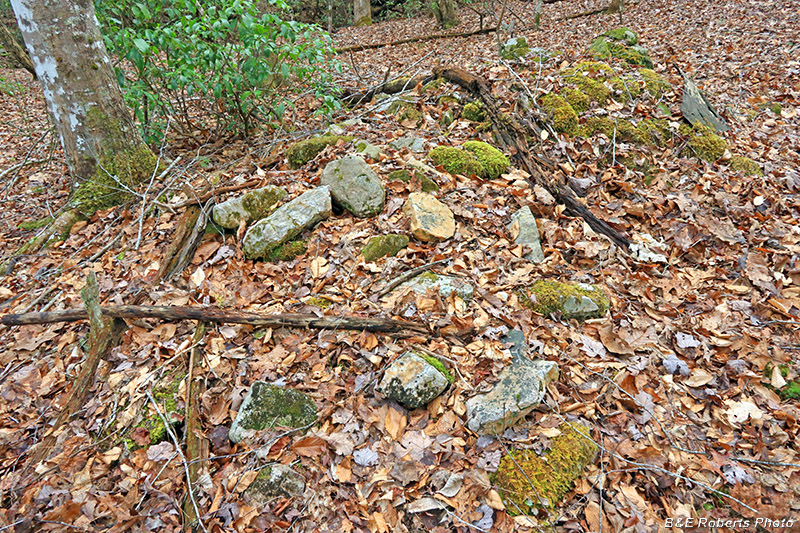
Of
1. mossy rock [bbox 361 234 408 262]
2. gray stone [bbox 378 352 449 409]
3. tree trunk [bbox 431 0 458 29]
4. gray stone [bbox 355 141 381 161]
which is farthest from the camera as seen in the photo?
tree trunk [bbox 431 0 458 29]

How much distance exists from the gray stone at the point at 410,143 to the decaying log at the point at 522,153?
1062mm

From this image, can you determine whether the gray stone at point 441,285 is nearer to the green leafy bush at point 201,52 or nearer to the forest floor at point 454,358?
the forest floor at point 454,358

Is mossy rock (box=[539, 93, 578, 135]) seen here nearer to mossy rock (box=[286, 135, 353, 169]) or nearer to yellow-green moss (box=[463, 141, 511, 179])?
yellow-green moss (box=[463, 141, 511, 179])

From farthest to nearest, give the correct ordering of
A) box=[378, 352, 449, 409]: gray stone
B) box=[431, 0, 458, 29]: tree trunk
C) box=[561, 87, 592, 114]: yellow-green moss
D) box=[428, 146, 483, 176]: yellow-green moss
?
box=[431, 0, 458, 29]: tree trunk → box=[561, 87, 592, 114]: yellow-green moss → box=[428, 146, 483, 176]: yellow-green moss → box=[378, 352, 449, 409]: gray stone

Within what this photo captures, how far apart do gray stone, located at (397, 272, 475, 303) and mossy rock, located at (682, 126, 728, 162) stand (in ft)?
13.2

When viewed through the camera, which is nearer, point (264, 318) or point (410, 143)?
point (264, 318)

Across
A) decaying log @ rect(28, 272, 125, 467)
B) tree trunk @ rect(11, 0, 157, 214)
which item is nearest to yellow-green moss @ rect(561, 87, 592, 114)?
tree trunk @ rect(11, 0, 157, 214)

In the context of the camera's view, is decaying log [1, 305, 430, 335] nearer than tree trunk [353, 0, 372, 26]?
Yes

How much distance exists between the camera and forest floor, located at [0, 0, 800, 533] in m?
2.48

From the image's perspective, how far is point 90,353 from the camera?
333 centimetres

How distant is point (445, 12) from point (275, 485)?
16.4 meters

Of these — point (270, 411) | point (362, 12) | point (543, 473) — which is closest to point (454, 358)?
point (543, 473)

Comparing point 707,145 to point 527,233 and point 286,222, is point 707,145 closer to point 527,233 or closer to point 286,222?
point 527,233

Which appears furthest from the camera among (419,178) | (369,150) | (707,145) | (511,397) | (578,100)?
(578,100)
